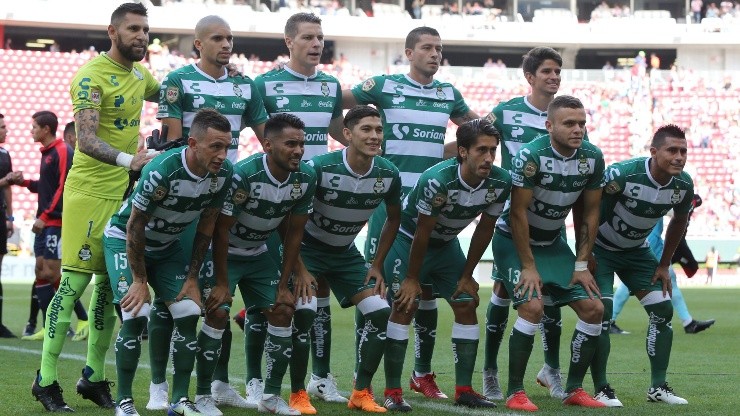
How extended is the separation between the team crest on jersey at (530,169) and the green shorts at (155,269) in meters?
2.29

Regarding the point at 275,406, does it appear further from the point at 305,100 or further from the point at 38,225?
the point at 38,225

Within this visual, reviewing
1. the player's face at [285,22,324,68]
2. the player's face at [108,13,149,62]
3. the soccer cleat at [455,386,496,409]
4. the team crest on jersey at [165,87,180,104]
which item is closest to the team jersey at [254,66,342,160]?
the player's face at [285,22,324,68]

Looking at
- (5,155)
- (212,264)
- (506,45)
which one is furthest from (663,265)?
(506,45)

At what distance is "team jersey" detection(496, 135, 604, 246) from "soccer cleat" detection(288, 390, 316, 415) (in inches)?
74.8

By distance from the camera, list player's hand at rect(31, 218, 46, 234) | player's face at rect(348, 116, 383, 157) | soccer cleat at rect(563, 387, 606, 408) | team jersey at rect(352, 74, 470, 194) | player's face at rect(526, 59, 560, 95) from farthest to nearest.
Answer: player's hand at rect(31, 218, 46, 234)
team jersey at rect(352, 74, 470, 194)
player's face at rect(526, 59, 560, 95)
soccer cleat at rect(563, 387, 606, 408)
player's face at rect(348, 116, 383, 157)

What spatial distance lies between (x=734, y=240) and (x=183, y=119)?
85.9ft

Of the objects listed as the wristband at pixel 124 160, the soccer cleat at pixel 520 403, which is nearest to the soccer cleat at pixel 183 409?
the wristband at pixel 124 160

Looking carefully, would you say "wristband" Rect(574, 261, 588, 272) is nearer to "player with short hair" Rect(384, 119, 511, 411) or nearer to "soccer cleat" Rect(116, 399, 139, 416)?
"player with short hair" Rect(384, 119, 511, 411)

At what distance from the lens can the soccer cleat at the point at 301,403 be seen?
7087 millimetres

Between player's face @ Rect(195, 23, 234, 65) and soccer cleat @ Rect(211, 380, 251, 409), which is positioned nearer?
soccer cleat @ Rect(211, 380, 251, 409)

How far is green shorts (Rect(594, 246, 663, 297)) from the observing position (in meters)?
7.99

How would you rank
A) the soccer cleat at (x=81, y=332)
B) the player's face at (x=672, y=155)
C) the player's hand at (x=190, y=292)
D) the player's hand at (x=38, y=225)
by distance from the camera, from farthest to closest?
1. the soccer cleat at (x=81, y=332)
2. the player's hand at (x=38, y=225)
3. the player's face at (x=672, y=155)
4. the player's hand at (x=190, y=292)

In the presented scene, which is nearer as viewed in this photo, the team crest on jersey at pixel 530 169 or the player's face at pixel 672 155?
the team crest on jersey at pixel 530 169

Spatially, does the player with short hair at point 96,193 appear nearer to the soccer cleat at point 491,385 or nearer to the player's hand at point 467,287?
the player's hand at point 467,287
